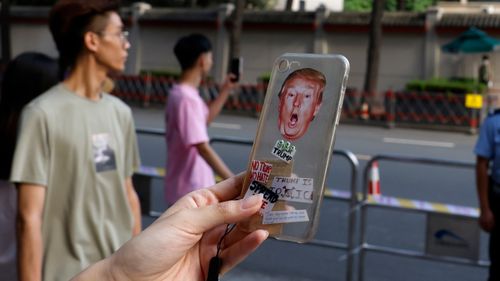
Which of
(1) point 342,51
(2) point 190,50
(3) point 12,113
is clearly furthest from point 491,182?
(1) point 342,51

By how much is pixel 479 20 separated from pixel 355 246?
18314mm

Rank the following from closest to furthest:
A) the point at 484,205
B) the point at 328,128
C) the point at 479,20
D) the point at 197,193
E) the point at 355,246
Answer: the point at 328,128 < the point at 197,193 < the point at 484,205 < the point at 355,246 < the point at 479,20

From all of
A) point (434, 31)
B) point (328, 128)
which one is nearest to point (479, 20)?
point (434, 31)

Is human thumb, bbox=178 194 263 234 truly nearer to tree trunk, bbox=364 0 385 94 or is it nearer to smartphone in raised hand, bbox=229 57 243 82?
smartphone in raised hand, bbox=229 57 243 82

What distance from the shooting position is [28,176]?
2.48m

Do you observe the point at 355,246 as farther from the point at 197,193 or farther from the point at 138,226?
the point at 197,193

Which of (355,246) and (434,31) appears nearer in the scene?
(355,246)

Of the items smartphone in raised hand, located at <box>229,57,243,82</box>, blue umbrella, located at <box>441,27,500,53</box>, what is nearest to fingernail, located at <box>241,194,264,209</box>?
smartphone in raised hand, located at <box>229,57,243,82</box>

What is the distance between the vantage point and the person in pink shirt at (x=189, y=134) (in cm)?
399

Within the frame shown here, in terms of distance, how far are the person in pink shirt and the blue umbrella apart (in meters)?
18.0

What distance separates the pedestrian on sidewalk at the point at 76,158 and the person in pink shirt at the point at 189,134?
111 cm

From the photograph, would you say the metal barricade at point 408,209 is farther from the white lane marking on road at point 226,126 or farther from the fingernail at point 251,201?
the white lane marking on road at point 226,126

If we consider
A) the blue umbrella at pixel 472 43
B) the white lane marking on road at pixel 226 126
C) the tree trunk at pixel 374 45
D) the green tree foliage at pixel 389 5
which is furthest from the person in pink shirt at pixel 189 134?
the green tree foliage at pixel 389 5

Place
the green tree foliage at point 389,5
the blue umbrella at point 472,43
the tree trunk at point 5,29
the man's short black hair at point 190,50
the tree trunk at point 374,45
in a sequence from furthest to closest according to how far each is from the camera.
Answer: the green tree foliage at point 389,5 < the tree trunk at point 5,29 < the blue umbrella at point 472,43 < the tree trunk at point 374,45 < the man's short black hair at point 190,50
